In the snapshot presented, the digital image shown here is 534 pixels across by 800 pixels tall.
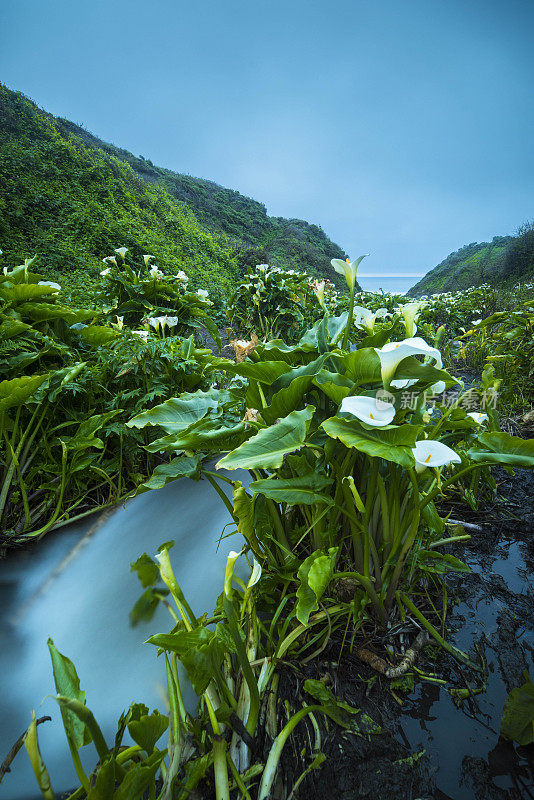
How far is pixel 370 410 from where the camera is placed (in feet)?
2.28

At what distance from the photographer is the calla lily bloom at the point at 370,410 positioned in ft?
2.15

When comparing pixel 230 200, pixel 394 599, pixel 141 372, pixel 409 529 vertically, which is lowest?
pixel 394 599

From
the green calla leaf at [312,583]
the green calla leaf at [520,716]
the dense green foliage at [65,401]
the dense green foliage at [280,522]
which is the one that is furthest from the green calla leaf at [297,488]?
the dense green foliage at [65,401]

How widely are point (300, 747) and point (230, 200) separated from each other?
22.7 m

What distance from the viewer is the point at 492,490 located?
4.50 feet

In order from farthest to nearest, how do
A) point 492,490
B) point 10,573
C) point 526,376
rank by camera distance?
point 526,376, point 492,490, point 10,573

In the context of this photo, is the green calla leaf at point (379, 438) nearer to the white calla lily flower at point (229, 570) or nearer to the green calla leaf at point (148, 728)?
the white calla lily flower at point (229, 570)

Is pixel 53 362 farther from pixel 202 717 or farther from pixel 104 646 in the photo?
pixel 202 717

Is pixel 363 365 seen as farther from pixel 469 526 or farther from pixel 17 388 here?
pixel 17 388

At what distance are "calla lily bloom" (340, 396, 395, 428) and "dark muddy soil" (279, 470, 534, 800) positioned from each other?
1.79 feet

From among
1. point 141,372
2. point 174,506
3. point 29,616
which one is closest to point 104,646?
point 29,616

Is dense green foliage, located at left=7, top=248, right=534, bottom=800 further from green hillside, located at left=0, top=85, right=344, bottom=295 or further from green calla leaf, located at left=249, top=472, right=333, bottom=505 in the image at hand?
green hillside, located at left=0, top=85, right=344, bottom=295

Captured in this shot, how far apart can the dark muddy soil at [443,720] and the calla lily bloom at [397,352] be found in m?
0.62

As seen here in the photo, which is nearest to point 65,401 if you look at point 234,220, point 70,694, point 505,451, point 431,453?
point 70,694
